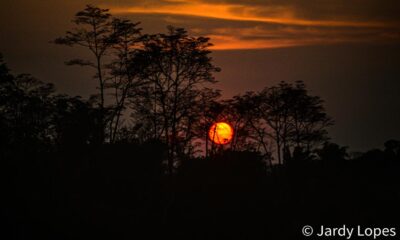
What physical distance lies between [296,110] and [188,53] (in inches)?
634

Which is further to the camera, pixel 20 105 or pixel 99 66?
pixel 20 105

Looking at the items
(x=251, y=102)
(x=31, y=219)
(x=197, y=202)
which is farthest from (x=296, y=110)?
(x=31, y=219)

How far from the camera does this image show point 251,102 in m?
50.1

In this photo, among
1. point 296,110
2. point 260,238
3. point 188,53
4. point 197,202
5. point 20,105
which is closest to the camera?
point 188,53

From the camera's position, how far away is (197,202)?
137 feet

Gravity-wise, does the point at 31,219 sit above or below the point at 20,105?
below

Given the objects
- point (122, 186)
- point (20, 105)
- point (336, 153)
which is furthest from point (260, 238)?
point (336, 153)

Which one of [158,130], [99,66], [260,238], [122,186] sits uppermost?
[99,66]

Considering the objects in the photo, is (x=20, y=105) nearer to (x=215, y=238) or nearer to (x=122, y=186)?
(x=122, y=186)

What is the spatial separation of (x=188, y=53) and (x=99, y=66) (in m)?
5.71

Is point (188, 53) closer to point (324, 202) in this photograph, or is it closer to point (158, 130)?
point (158, 130)

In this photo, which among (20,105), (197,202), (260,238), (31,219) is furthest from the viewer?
(20,105)

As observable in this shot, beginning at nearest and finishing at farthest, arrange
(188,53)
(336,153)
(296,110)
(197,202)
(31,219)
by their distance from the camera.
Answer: (31,219)
(188,53)
(197,202)
(296,110)
(336,153)

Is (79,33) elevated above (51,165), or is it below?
above
